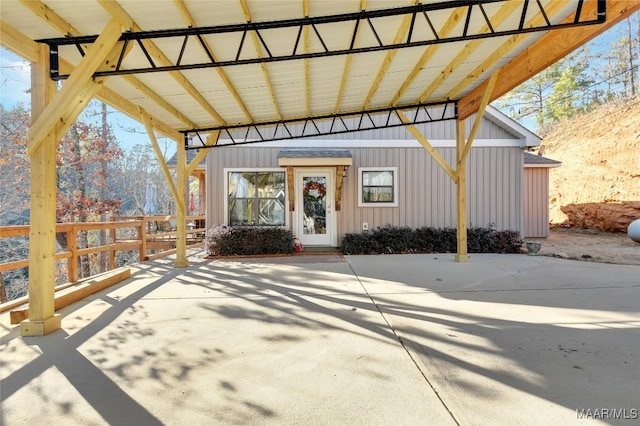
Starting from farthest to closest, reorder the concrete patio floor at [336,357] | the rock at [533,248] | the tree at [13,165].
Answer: the tree at [13,165] → the rock at [533,248] → the concrete patio floor at [336,357]

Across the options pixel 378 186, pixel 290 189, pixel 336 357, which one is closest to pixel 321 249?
pixel 290 189

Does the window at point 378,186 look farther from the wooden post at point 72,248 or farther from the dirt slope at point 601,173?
the dirt slope at point 601,173

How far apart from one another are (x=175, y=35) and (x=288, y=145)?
5.79 metres

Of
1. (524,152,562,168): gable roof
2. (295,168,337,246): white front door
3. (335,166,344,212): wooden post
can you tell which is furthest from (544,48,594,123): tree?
(295,168,337,246): white front door

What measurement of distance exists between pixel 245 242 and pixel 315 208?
2237 millimetres

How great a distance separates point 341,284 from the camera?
4844 mm

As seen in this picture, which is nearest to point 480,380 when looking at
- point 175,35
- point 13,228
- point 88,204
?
point 175,35

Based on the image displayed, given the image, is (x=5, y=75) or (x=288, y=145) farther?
(x=5, y=75)

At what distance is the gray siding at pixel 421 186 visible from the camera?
28.8ft

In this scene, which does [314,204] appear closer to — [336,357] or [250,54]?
[250,54]

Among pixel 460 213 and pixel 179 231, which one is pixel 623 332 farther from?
pixel 179 231

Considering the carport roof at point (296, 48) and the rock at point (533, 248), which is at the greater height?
the carport roof at point (296, 48)

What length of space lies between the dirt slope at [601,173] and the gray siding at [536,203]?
3.57m

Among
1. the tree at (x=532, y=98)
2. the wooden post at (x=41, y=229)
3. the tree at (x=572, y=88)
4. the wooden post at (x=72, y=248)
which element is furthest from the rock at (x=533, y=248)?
the tree at (x=532, y=98)
